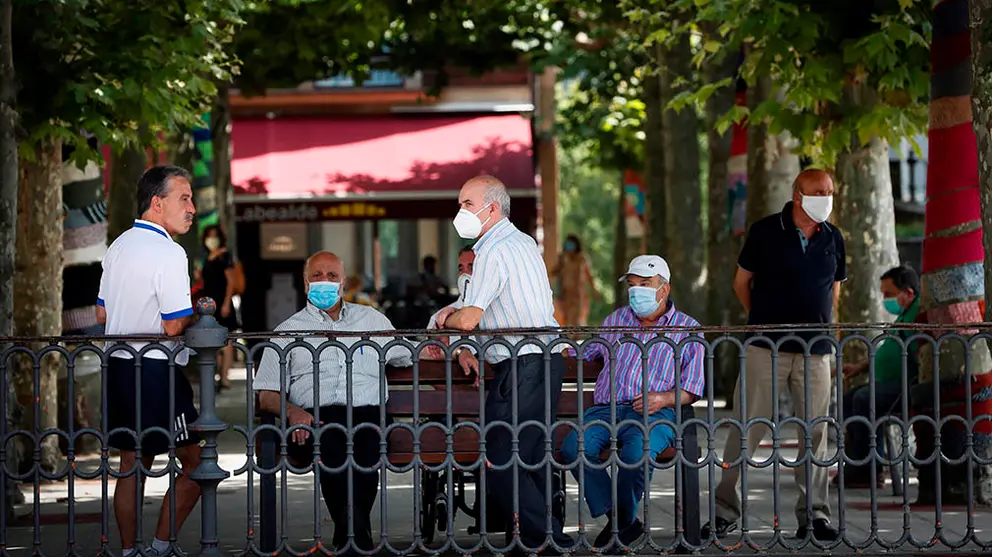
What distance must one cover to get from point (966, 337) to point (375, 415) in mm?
2939

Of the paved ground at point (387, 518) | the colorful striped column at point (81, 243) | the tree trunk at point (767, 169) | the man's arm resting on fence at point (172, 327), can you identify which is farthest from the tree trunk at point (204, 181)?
the man's arm resting on fence at point (172, 327)

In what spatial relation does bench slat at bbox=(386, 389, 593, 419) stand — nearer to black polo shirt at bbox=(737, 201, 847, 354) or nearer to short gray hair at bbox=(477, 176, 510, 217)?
short gray hair at bbox=(477, 176, 510, 217)

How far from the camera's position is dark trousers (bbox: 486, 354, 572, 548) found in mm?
8703

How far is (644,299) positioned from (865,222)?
6.43 meters

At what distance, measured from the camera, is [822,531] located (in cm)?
987

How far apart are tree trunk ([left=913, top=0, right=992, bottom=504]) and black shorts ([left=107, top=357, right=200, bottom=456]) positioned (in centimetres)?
504

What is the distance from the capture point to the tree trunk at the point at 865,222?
50.7ft

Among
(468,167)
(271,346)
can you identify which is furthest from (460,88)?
(271,346)

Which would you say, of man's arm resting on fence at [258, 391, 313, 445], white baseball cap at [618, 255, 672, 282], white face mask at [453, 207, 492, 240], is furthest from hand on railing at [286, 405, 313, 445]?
white baseball cap at [618, 255, 672, 282]

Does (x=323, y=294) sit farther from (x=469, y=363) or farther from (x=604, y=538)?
(x=604, y=538)

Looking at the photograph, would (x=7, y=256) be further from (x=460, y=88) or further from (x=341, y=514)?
(x=460, y=88)

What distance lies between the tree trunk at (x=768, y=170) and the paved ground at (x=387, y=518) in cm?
524

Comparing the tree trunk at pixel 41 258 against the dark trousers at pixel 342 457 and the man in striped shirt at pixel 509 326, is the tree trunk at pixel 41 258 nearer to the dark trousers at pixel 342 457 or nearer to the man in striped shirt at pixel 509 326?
the dark trousers at pixel 342 457

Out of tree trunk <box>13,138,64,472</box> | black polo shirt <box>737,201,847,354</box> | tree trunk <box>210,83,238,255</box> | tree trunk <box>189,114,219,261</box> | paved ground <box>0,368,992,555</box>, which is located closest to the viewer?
paved ground <box>0,368,992,555</box>
